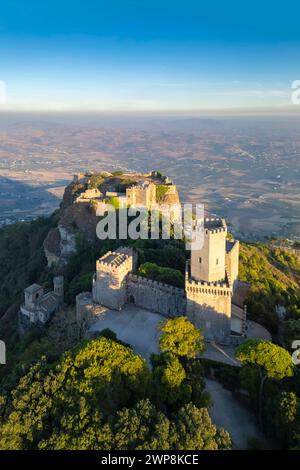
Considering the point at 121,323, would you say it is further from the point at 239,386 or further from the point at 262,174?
the point at 262,174

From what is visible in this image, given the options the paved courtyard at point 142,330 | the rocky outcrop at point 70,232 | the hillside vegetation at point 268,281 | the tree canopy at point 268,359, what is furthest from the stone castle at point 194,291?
the rocky outcrop at point 70,232

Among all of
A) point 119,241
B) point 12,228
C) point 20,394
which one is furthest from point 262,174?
point 20,394

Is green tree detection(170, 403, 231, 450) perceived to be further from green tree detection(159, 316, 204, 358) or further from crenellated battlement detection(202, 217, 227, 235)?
crenellated battlement detection(202, 217, 227, 235)

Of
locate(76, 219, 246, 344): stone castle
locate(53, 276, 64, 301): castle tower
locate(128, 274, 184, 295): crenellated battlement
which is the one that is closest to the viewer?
locate(76, 219, 246, 344): stone castle

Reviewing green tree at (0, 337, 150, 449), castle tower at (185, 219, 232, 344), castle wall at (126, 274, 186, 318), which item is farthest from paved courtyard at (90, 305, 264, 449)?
green tree at (0, 337, 150, 449)

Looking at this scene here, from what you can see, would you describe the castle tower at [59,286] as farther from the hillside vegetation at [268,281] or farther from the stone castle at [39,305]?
the hillside vegetation at [268,281]

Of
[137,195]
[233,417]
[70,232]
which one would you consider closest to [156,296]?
[233,417]
